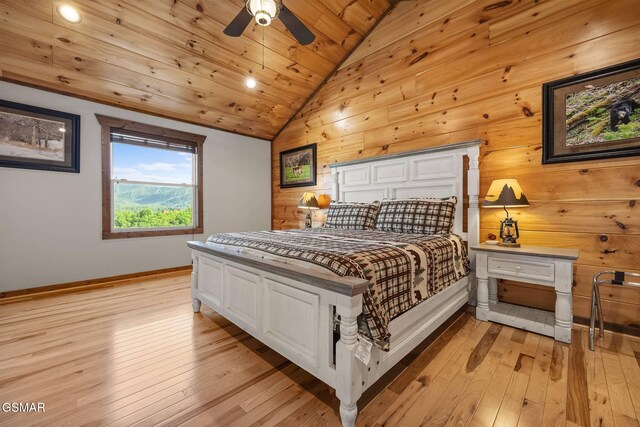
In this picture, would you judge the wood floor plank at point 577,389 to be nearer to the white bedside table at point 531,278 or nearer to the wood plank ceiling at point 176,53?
the white bedside table at point 531,278

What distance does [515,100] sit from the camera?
2.58 metres

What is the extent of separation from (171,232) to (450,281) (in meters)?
3.86

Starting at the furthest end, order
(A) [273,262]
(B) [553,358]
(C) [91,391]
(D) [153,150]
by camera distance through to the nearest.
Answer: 1. (D) [153,150]
2. (B) [553,358]
3. (A) [273,262]
4. (C) [91,391]

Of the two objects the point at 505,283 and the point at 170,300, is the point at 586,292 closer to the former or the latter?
the point at 505,283

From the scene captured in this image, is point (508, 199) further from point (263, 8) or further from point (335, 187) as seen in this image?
point (263, 8)

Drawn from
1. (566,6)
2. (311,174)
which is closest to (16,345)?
(311,174)

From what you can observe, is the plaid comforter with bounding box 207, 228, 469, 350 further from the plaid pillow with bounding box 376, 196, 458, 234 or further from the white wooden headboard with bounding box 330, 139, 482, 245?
the white wooden headboard with bounding box 330, 139, 482, 245

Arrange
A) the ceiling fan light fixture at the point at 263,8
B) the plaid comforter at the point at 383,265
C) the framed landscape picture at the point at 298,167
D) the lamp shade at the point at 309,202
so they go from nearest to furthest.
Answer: the plaid comforter at the point at 383,265
the ceiling fan light fixture at the point at 263,8
the lamp shade at the point at 309,202
the framed landscape picture at the point at 298,167

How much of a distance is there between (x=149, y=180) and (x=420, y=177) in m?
3.76

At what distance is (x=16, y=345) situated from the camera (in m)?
1.97

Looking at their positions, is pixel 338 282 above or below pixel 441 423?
above

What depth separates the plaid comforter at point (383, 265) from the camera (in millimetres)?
1345

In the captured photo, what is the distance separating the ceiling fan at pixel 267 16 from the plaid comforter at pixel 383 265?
1.61 m

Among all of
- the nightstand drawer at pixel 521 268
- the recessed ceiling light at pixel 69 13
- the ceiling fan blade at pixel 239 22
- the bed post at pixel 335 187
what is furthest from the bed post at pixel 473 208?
the recessed ceiling light at pixel 69 13
